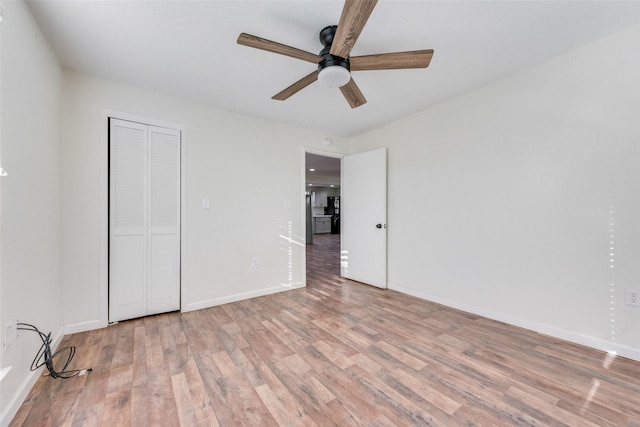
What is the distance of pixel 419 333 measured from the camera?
2264 millimetres

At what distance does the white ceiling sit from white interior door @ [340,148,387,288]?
1256mm

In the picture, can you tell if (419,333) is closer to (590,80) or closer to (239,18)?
(590,80)

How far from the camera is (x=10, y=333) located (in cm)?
135

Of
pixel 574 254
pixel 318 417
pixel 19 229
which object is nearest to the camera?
pixel 318 417

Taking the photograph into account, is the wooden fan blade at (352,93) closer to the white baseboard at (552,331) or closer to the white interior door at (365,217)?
the white interior door at (365,217)

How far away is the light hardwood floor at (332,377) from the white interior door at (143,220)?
27 centimetres

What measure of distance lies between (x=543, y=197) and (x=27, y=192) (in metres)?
3.78

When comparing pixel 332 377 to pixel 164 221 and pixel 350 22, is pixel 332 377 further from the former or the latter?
pixel 164 221

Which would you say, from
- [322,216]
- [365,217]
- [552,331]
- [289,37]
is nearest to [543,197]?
[552,331]

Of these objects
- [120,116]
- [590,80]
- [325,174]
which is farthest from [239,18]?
[325,174]

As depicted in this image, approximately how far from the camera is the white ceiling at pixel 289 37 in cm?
158

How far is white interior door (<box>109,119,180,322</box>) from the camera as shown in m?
2.43

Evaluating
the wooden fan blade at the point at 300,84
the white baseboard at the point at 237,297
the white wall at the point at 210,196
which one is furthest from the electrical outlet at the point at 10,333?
the wooden fan blade at the point at 300,84

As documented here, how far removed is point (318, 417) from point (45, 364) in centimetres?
184
